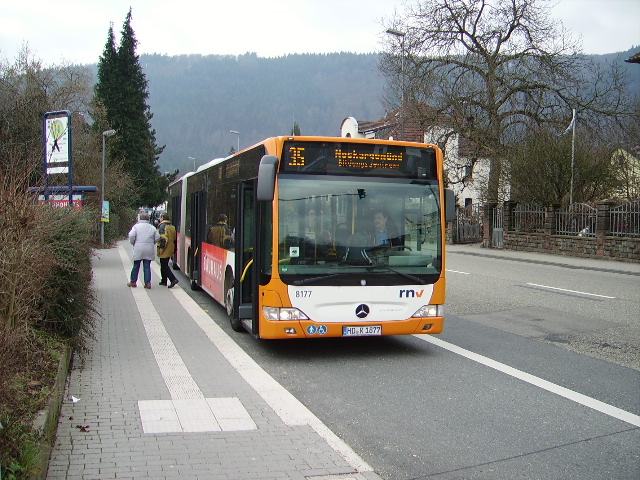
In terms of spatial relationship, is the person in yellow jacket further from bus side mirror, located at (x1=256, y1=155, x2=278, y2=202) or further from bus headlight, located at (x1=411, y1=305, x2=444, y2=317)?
bus headlight, located at (x1=411, y1=305, x2=444, y2=317)

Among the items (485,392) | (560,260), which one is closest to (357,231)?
(485,392)

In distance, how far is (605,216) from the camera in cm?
2534

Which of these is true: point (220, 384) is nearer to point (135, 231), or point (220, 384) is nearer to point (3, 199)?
point (3, 199)

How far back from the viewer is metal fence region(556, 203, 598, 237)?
1035 inches

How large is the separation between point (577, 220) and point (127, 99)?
4382cm

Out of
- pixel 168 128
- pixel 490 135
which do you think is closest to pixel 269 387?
pixel 490 135

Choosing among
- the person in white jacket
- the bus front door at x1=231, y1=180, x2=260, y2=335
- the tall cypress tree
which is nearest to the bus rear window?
the bus front door at x1=231, y1=180, x2=260, y2=335

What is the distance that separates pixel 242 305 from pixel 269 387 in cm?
255

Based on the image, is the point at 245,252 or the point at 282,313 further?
the point at 245,252

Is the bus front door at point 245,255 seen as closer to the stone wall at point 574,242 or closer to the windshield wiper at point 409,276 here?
the windshield wiper at point 409,276

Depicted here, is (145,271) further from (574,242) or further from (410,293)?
(574,242)

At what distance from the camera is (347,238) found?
310 inches

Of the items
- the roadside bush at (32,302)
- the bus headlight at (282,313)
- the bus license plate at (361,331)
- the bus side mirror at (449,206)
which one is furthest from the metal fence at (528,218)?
the roadside bush at (32,302)

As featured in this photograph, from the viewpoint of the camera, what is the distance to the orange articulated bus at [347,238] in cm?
773
